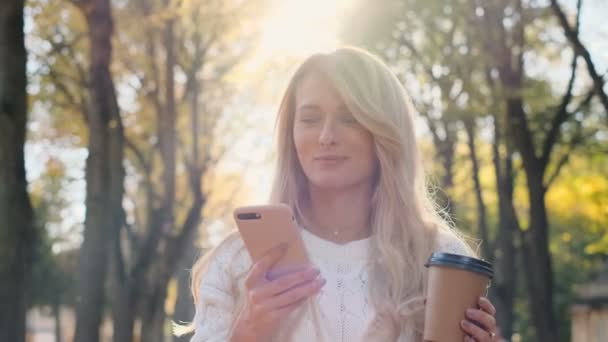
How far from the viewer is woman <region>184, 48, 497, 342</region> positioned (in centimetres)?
316

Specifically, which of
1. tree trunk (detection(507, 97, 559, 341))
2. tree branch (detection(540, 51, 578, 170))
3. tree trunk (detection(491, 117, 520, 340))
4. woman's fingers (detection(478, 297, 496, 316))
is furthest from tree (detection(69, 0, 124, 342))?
woman's fingers (detection(478, 297, 496, 316))

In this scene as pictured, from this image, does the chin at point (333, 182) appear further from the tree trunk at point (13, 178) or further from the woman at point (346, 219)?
the tree trunk at point (13, 178)

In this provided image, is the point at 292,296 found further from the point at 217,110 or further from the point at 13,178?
the point at 217,110

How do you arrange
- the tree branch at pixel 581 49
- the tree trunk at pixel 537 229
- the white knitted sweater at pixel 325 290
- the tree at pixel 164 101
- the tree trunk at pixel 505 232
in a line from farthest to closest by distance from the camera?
the tree trunk at pixel 505 232, the tree at pixel 164 101, the tree trunk at pixel 537 229, the tree branch at pixel 581 49, the white knitted sweater at pixel 325 290

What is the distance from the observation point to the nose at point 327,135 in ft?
10.8

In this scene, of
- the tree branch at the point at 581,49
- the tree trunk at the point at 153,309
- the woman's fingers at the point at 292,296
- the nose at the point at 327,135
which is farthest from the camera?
the tree trunk at the point at 153,309

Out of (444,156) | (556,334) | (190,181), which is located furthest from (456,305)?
(444,156)

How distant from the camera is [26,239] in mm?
9062

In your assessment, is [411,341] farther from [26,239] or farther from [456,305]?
[26,239]

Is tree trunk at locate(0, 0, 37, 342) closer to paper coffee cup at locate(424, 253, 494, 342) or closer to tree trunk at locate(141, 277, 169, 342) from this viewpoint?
paper coffee cup at locate(424, 253, 494, 342)

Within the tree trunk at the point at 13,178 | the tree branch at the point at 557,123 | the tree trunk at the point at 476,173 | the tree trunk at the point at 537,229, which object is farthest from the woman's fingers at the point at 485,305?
the tree trunk at the point at 476,173

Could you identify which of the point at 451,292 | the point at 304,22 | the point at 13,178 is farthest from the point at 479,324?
the point at 304,22

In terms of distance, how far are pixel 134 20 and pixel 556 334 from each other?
307 inches

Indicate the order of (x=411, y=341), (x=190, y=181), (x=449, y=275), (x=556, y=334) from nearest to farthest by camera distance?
(x=449, y=275), (x=411, y=341), (x=556, y=334), (x=190, y=181)
